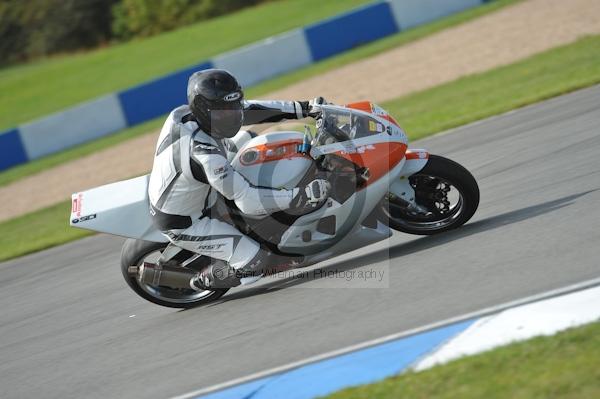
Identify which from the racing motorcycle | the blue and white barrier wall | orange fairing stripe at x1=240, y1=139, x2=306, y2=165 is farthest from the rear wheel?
the blue and white barrier wall

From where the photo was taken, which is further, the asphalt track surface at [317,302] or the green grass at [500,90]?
the green grass at [500,90]

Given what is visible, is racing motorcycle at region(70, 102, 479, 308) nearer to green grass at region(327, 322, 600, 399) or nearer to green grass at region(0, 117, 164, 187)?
green grass at region(327, 322, 600, 399)

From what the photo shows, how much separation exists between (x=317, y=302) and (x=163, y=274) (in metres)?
1.33

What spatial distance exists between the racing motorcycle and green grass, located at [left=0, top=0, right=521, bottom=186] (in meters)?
12.0

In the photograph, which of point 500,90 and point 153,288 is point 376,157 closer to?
point 153,288

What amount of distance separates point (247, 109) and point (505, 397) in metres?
3.38

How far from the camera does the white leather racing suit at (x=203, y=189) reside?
5945 millimetres

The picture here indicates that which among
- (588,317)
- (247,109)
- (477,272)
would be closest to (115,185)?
(247,109)

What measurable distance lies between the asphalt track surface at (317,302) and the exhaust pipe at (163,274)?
0.29m

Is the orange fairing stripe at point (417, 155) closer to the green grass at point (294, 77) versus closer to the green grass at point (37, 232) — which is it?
the green grass at point (37, 232)

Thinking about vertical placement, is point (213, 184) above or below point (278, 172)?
above

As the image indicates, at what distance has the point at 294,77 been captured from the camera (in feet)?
62.2

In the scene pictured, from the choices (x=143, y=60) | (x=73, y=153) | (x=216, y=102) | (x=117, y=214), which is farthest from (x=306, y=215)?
(x=143, y=60)

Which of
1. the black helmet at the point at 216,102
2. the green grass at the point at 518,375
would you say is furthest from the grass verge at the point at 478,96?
the green grass at the point at 518,375
